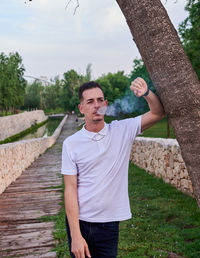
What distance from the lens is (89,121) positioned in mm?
2135

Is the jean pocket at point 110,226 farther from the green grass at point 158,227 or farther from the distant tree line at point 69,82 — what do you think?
the distant tree line at point 69,82

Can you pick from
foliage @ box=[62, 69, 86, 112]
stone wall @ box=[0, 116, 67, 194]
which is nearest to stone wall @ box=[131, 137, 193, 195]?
stone wall @ box=[0, 116, 67, 194]

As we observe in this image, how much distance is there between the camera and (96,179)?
6.64 ft

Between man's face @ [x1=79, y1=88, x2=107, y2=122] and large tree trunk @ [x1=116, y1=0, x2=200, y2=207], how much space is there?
41 centimetres

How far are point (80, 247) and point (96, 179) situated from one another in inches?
17.2

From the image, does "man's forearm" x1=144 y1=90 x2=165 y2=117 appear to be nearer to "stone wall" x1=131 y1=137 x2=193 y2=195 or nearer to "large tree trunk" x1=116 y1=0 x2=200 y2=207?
"large tree trunk" x1=116 y1=0 x2=200 y2=207

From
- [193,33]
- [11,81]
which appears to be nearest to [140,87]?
[193,33]

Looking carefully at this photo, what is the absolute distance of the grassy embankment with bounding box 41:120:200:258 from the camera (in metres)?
3.96

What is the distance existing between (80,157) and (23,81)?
54128mm

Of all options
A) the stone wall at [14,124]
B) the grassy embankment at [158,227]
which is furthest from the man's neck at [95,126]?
the stone wall at [14,124]

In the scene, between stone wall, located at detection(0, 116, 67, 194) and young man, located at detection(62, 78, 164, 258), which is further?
stone wall, located at detection(0, 116, 67, 194)

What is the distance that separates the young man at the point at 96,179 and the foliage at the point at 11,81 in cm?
4253

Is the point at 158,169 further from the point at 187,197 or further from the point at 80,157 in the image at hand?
the point at 80,157

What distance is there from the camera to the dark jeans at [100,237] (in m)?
2.06
